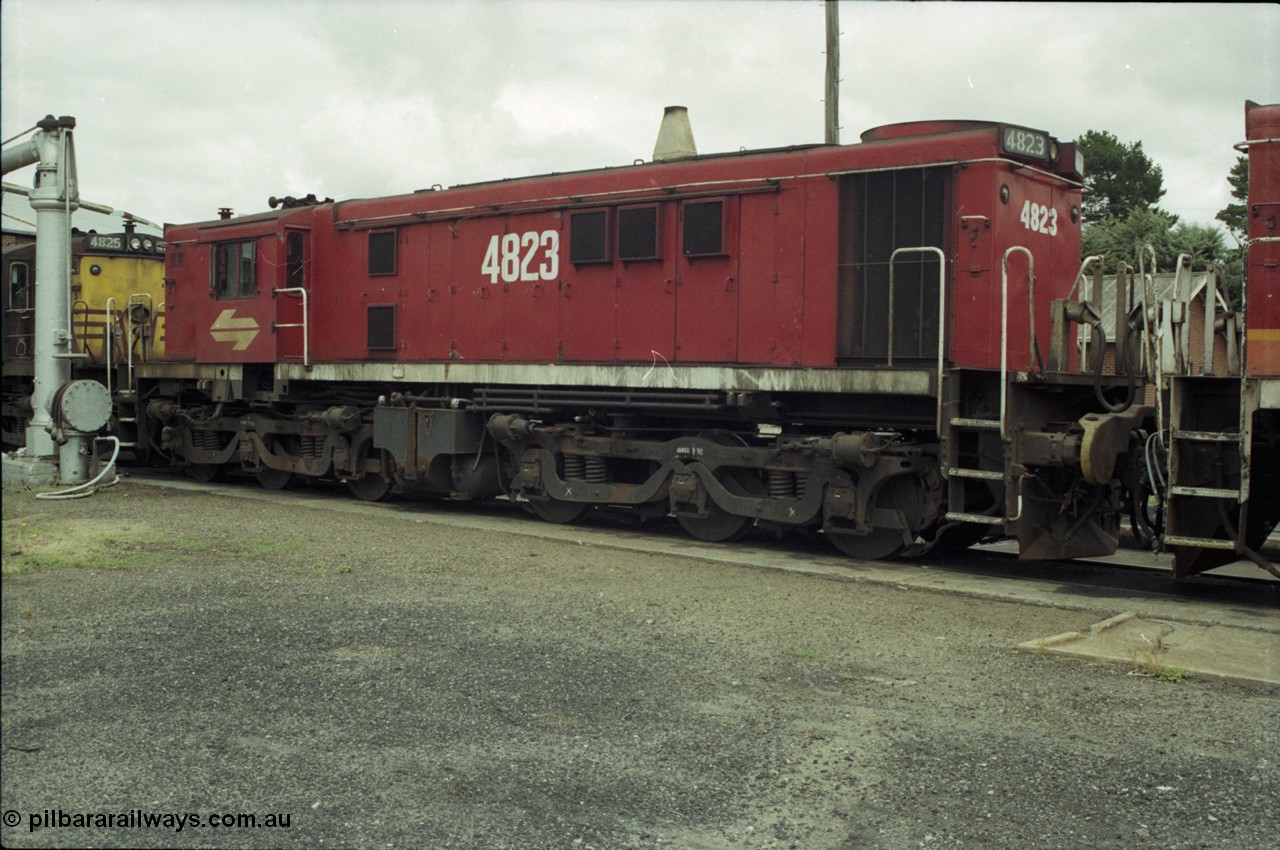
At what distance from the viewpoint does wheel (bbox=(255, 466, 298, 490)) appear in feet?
53.6

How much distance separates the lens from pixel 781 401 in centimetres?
1138

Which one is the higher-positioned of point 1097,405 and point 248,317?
point 248,317

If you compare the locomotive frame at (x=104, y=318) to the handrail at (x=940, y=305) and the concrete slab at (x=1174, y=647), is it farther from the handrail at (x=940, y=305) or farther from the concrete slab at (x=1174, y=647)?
the concrete slab at (x=1174, y=647)

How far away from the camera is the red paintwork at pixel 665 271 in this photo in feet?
33.4

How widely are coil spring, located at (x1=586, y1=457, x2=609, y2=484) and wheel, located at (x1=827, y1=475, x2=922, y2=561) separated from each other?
2.90 meters

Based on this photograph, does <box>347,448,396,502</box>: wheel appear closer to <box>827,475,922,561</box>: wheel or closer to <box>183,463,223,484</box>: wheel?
<box>183,463,223,484</box>: wheel

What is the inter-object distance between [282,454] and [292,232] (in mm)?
3129

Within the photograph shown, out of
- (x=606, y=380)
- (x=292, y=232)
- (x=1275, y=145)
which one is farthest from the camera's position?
(x=292, y=232)

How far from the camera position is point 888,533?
10.7 meters

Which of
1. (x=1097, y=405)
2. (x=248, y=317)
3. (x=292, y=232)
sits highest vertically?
(x=292, y=232)

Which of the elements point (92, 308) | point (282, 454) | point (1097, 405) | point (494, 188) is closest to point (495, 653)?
point (1097, 405)

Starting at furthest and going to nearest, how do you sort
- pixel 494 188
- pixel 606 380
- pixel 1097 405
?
pixel 494 188 → pixel 606 380 → pixel 1097 405

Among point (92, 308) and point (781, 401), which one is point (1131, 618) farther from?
point (92, 308)

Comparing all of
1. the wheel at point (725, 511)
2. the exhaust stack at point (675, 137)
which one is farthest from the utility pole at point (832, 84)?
the wheel at point (725, 511)
